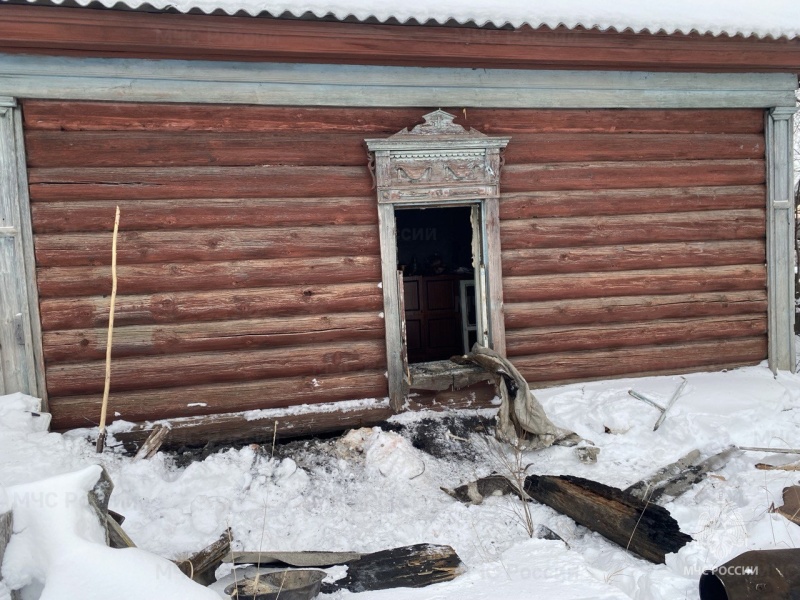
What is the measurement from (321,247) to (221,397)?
149cm

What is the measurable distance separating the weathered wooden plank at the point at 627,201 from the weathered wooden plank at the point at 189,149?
1550 millimetres

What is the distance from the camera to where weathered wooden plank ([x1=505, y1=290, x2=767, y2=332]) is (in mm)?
5422

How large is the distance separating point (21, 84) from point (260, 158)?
5.80 ft

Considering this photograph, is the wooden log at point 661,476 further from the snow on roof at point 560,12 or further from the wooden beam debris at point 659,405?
the snow on roof at point 560,12

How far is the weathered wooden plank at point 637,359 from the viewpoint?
5.47 metres

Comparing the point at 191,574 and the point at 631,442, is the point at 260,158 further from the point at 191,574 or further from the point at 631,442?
the point at 631,442

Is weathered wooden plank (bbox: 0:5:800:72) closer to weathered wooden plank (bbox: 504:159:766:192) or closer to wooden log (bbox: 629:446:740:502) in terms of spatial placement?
weathered wooden plank (bbox: 504:159:766:192)

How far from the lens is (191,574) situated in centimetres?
288

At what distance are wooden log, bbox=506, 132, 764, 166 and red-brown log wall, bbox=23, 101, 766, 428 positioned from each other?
0.02 m

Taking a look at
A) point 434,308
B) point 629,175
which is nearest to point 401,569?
point 629,175

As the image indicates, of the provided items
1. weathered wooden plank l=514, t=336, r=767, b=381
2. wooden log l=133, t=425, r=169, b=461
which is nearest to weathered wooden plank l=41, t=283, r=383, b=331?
wooden log l=133, t=425, r=169, b=461

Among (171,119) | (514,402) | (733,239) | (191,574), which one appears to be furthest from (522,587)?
(733,239)

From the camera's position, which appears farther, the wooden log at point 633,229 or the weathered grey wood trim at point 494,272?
the wooden log at point 633,229

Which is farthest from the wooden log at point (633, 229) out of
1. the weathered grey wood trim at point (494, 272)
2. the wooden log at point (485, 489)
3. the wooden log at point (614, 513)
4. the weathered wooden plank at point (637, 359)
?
the wooden log at point (614, 513)
